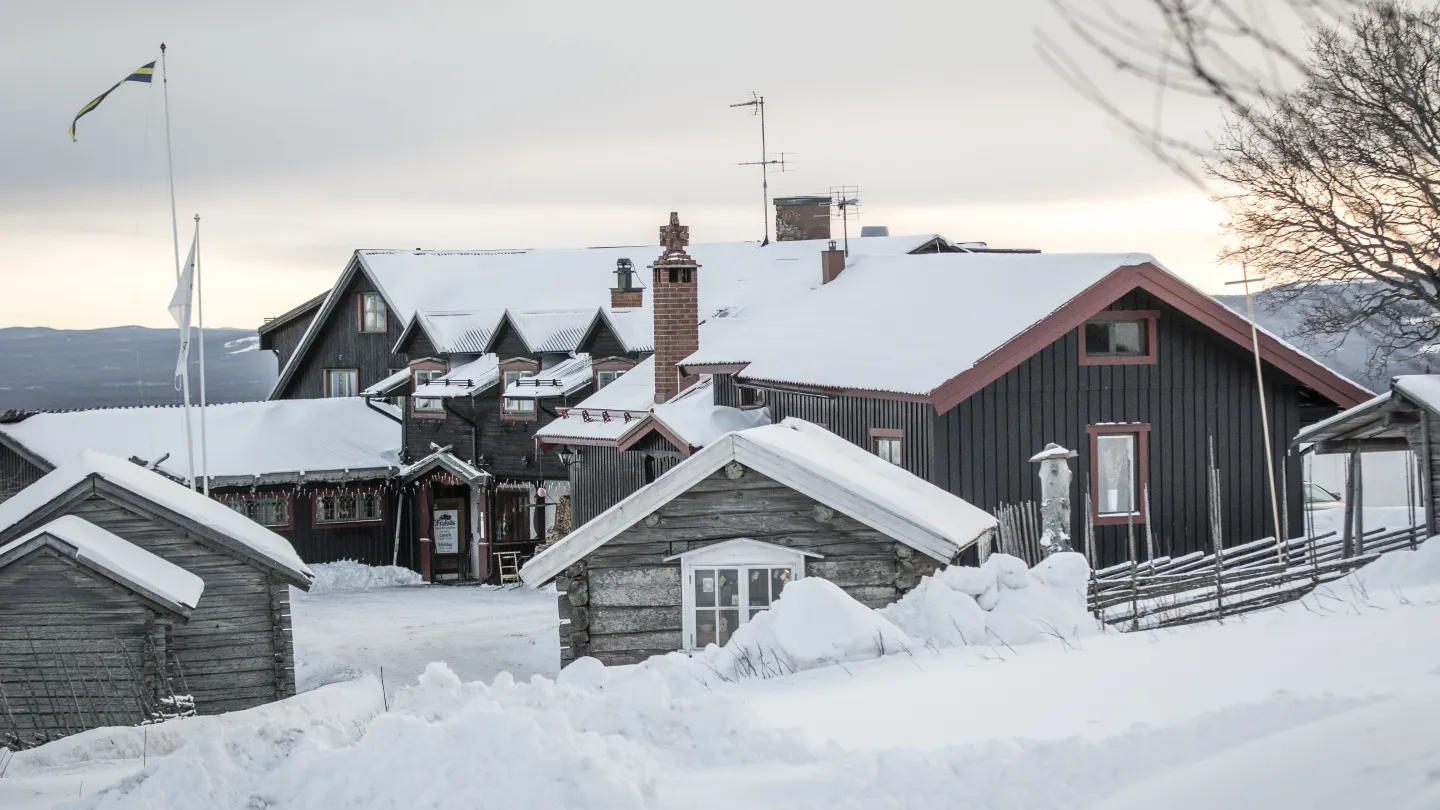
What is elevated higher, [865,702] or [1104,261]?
[1104,261]

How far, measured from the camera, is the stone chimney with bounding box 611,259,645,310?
42875mm

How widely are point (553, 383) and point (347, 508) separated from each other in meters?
6.32

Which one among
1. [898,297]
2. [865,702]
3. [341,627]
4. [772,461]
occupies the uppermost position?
[898,297]

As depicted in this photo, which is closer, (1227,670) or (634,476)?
(1227,670)

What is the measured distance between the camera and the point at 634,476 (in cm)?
2978

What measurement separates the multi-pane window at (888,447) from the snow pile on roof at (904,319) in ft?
2.78

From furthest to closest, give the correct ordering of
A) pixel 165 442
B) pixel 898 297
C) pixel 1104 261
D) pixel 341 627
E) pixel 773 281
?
pixel 773 281
pixel 165 442
pixel 341 627
pixel 898 297
pixel 1104 261

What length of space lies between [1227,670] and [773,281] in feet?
118

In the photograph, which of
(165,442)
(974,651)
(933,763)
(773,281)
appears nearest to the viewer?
(933,763)

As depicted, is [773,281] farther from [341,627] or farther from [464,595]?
[341,627]

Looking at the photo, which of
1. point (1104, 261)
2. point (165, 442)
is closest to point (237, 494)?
point (165, 442)

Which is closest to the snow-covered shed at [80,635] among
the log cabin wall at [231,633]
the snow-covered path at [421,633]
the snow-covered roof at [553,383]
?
the log cabin wall at [231,633]

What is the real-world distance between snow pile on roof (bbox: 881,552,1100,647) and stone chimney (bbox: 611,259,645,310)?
29386mm

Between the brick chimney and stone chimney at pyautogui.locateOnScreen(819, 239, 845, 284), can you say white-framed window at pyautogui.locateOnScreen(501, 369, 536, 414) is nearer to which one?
the brick chimney
